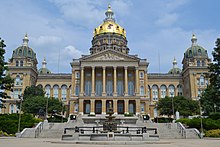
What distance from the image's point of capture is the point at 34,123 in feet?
132

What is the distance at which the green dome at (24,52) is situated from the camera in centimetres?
8088

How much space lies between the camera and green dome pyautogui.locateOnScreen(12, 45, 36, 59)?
80875 mm

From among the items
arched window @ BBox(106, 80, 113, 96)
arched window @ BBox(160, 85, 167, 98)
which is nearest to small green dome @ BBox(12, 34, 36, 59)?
arched window @ BBox(106, 80, 113, 96)

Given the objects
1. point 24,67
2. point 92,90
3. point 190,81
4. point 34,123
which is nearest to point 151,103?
point 190,81

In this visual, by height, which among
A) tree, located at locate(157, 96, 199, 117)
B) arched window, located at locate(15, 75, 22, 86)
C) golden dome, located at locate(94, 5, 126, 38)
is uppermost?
golden dome, located at locate(94, 5, 126, 38)

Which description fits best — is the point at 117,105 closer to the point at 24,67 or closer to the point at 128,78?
the point at 128,78

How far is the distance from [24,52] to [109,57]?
28.7 meters

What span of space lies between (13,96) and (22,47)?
628 inches

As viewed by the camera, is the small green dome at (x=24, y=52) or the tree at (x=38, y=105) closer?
the tree at (x=38, y=105)

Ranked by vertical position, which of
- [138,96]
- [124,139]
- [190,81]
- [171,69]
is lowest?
[124,139]

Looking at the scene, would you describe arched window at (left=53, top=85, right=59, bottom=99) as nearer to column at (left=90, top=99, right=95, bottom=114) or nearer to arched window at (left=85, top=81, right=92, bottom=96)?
arched window at (left=85, top=81, right=92, bottom=96)

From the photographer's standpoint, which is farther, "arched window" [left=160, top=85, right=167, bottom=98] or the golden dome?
the golden dome

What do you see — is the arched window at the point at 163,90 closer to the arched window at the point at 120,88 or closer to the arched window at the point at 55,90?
the arched window at the point at 120,88

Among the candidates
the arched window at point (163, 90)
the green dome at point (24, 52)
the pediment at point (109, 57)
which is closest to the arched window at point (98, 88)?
the pediment at point (109, 57)
